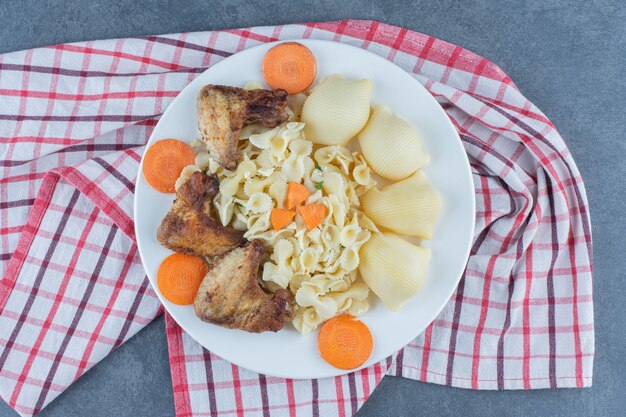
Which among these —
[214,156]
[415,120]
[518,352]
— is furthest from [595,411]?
[214,156]

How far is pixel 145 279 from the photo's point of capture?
3.63 meters

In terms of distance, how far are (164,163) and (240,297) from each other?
2.52 ft

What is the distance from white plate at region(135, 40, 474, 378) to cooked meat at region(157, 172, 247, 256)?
174 millimetres

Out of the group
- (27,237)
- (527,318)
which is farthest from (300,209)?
(27,237)

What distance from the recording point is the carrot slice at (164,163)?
3234 millimetres

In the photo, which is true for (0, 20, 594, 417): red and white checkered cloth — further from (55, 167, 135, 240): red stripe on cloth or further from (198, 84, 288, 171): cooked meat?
(198, 84, 288, 171): cooked meat

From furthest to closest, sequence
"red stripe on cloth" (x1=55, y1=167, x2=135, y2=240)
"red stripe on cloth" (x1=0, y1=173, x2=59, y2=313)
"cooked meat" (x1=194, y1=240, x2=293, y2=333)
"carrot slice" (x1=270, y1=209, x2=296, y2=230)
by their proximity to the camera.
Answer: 1. "red stripe on cloth" (x1=0, y1=173, x2=59, y2=313)
2. "red stripe on cloth" (x1=55, y1=167, x2=135, y2=240)
3. "carrot slice" (x1=270, y1=209, x2=296, y2=230)
4. "cooked meat" (x1=194, y1=240, x2=293, y2=333)

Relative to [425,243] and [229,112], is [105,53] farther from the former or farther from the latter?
[425,243]

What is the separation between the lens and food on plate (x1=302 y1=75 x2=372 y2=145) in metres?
3.10

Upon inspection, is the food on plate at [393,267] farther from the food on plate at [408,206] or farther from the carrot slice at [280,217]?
the carrot slice at [280,217]

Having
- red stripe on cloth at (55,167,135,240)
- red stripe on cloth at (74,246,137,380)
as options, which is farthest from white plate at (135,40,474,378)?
red stripe on cloth at (74,246,137,380)

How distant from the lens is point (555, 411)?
145 inches

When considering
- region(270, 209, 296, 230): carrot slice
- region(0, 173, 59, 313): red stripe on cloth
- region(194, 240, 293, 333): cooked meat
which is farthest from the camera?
region(0, 173, 59, 313): red stripe on cloth

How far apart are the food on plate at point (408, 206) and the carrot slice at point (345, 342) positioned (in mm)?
517
